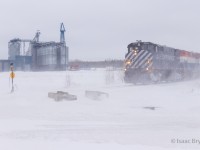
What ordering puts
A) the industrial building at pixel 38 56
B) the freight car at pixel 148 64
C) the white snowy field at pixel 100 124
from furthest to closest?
the industrial building at pixel 38 56, the freight car at pixel 148 64, the white snowy field at pixel 100 124

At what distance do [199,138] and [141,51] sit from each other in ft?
68.1

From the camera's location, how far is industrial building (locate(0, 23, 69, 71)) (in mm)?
60500

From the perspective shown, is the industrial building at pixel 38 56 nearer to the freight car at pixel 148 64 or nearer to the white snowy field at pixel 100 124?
the freight car at pixel 148 64

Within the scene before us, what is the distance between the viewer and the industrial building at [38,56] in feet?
198

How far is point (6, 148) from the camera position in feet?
22.5

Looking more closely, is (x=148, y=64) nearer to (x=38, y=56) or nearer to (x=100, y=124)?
(x=100, y=124)

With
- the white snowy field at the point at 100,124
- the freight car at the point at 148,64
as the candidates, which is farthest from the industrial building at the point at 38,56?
the white snowy field at the point at 100,124

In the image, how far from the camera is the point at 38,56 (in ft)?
210

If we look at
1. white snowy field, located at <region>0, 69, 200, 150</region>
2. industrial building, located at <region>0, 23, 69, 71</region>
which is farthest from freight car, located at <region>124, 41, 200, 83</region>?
industrial building, located at <region>0, 23, 69, 71</region>

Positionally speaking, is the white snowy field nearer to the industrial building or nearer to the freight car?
the freight car

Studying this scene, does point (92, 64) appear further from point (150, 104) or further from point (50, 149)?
point (50, 149)

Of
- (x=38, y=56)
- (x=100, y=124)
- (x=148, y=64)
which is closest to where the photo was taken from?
(x=100, y=124)

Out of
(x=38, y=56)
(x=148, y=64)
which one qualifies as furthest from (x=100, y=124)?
(x=38, y=56)

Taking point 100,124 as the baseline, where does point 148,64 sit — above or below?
above
